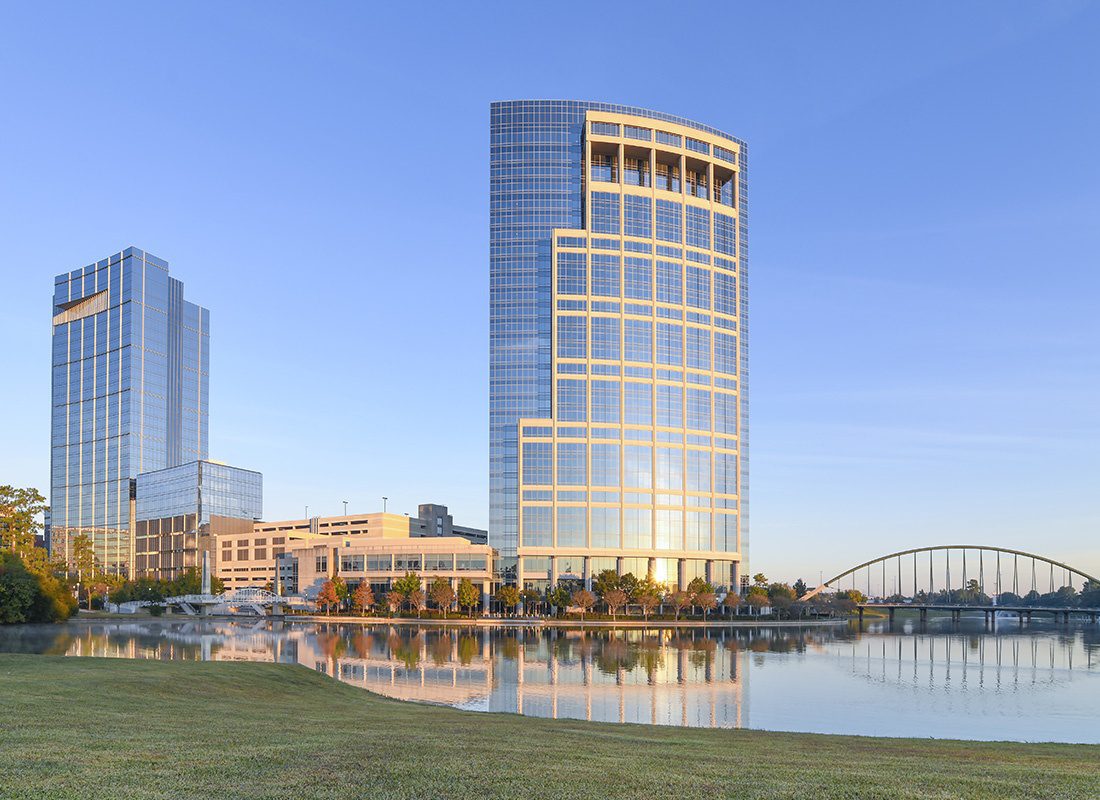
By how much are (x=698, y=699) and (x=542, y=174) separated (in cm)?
14787

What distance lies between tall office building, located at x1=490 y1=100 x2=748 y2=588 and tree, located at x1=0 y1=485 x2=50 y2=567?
80439 mm

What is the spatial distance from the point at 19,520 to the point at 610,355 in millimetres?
104531

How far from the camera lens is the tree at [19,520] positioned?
375ft

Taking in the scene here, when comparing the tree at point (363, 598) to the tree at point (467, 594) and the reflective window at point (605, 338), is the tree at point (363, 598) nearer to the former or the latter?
the tree at point (467, 594)

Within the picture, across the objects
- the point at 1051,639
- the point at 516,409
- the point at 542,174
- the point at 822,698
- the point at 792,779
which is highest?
the point at 542,174

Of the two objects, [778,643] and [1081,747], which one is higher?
[1081,747]

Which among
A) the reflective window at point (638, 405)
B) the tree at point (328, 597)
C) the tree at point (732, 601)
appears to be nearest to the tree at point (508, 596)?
the tree at point (328, 597)

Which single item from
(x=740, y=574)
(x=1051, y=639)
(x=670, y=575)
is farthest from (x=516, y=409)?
(x=1051, y=639)

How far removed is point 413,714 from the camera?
34.4 meters

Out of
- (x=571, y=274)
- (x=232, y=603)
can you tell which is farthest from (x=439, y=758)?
(x=232, y=603)

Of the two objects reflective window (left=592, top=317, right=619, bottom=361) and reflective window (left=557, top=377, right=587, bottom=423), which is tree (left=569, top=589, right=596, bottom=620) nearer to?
reflective window (left=557, top=377, right=587, bottom=423)

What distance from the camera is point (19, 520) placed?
116250mm

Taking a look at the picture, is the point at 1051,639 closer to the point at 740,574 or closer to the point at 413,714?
the point at 740,574

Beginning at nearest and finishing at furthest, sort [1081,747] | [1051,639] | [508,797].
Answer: [508,797], [1081,747], [1051,639]
